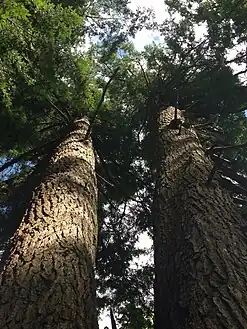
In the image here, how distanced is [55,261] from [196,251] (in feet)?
3.65

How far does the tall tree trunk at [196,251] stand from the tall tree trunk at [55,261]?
2.10 feet

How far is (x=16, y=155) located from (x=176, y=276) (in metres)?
4.20

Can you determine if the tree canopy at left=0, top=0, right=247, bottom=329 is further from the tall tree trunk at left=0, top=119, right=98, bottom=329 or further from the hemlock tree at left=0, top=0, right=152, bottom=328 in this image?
the tall tree trunk at left=0, top=119, right=98, bottom=329

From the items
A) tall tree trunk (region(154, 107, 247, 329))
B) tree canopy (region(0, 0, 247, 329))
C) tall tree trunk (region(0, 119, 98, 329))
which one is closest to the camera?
tall tree trunk (region(0, 119, 98, 329))

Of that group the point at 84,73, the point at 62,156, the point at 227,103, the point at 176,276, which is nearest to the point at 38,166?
the point at 84,73

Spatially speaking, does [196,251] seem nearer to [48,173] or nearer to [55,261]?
[55,261]

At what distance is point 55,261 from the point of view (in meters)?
3.33

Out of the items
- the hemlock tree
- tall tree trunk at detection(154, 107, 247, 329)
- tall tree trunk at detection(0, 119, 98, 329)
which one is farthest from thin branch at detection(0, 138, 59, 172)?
tall tree trunk at detection(154, 107, 247, 329)

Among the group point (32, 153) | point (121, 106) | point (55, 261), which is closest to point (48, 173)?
point (55, 261)

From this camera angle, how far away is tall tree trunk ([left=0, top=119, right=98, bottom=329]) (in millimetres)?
2820

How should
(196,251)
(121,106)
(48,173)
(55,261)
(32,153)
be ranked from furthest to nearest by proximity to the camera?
(121,106) → (32,153) → (48,173) → (196,251) → (55,261)

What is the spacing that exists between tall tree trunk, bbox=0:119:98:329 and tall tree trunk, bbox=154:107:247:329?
2.10 ft

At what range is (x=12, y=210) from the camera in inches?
334

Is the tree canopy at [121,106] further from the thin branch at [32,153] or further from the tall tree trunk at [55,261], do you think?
the tall tree trunk at [55,261]
